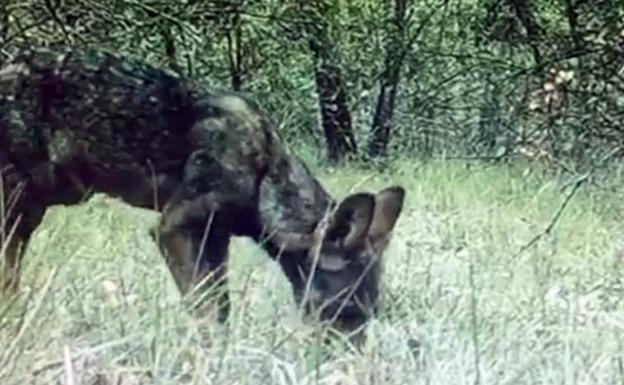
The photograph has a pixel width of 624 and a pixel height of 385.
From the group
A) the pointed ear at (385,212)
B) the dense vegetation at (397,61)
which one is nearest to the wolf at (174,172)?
the pointed ear at (385,212)

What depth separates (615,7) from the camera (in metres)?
9.67

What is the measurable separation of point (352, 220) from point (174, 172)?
865mm

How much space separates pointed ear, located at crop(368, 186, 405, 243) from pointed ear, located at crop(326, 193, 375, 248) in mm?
86

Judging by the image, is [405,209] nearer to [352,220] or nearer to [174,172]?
[174,172]

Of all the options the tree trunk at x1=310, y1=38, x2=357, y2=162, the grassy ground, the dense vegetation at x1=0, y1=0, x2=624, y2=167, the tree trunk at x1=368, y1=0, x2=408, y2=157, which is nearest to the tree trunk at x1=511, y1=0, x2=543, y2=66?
the dense vegetation at x1=0, y1=0, x2=624, y2=167

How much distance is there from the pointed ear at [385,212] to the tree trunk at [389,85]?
7.74 meters

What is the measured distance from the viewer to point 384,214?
6.06 meters

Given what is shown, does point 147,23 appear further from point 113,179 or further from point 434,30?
point 434,30

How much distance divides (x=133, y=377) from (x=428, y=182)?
6.85 meters

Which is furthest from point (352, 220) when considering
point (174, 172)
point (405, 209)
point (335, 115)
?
point (335, 115)

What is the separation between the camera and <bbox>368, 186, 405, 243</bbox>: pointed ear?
6023 millimetres

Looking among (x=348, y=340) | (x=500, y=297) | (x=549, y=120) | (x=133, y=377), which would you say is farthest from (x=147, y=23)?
(x=133, y=377)

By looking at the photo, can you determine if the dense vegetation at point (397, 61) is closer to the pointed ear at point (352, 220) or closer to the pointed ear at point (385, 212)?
the pointed ear at point (385, 212)

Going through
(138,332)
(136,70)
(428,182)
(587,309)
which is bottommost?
(428,182)
